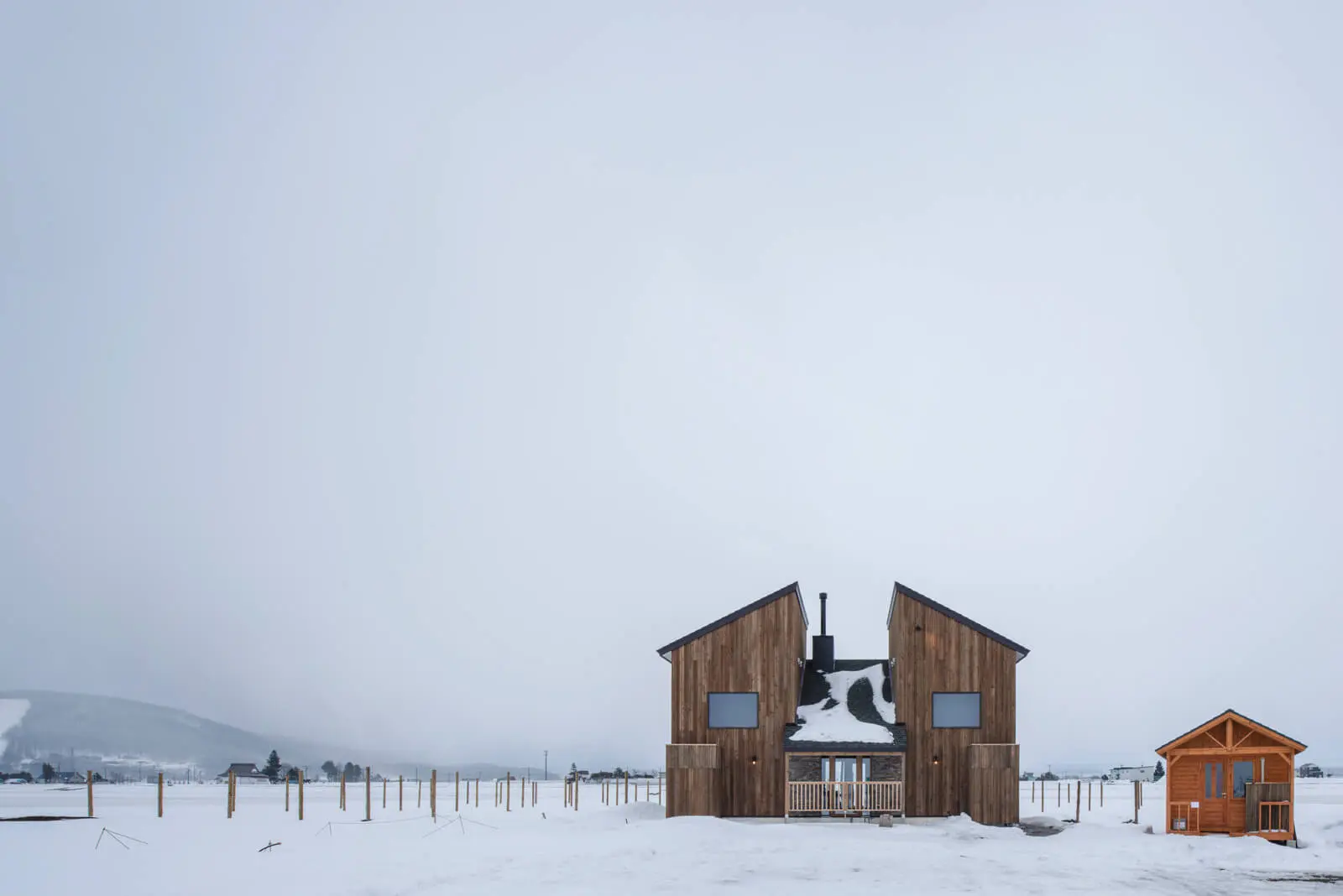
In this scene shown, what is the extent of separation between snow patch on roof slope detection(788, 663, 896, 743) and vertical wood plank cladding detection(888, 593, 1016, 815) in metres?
1.14

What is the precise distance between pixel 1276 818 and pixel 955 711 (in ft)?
33.6

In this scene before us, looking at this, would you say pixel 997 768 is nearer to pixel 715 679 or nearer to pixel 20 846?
pixel 715 679

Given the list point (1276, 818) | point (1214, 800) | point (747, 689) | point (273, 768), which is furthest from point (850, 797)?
point (273, 768)

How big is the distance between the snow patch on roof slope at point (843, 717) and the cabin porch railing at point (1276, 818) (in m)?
11.4

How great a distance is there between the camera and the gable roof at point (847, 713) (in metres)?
39.8

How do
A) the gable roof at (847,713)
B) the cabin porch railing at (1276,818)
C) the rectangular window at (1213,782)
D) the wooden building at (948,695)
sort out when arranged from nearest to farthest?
the cabin porch railing at (1276,818), the rectangular window at (1213,782), the gable roof at (847,713), the wooden building at (948,695)

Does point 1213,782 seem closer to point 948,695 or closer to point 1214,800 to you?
point 1214,800

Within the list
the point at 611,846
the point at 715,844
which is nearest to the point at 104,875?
the point at 611,846

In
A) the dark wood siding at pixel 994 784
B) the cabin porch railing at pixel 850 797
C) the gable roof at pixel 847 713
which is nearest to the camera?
the dark wood siding at pixel 994 784

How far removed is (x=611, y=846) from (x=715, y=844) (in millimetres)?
2965

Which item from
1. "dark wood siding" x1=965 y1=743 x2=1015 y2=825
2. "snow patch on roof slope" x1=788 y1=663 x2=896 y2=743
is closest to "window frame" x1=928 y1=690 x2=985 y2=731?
"dark wood siding" x1=965 y1=743 x2=1015 y2=825

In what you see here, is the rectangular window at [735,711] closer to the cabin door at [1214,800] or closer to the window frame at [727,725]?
the window frame at [727,725]

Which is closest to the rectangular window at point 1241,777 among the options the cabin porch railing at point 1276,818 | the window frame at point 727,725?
the cabin porch railing at point 1276,818

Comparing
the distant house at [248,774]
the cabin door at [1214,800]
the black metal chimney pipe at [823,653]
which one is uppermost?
the black metal chimney pipe at [823,653]
